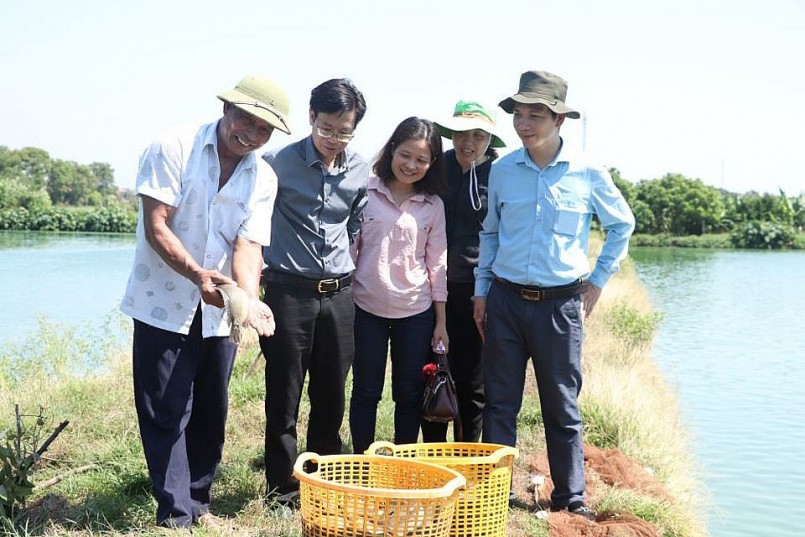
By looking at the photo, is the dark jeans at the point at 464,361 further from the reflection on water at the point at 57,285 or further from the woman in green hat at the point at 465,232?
the reflection on water at the point at 57,285

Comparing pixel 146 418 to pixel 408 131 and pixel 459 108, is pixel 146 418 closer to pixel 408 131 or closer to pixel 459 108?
pixel 408 131

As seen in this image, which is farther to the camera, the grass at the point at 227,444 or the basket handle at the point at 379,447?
the grass at the point at 227,444

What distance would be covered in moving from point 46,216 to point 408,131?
159 ft

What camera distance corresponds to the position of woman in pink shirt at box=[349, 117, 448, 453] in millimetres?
3936

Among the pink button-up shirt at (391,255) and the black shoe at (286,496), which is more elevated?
the pink button-up shirt at (391,255)

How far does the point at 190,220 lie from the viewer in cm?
316

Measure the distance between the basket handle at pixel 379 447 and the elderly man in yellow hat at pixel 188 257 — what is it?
571 millimetres

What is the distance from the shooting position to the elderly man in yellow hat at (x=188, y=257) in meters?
3.05

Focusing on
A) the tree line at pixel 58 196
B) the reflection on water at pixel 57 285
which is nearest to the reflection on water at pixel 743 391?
the reflection on water at pixel 57 285

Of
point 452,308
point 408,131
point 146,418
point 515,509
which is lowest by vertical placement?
point 515,509

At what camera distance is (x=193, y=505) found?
132 inches

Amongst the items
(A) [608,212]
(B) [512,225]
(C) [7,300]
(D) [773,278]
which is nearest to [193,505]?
(B) [512,225]

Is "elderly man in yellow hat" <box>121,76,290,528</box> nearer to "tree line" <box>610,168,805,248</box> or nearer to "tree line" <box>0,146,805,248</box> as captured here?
"tree line" <box>0,146,805,248</box>

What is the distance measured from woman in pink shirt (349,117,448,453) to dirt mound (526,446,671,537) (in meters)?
0.77
